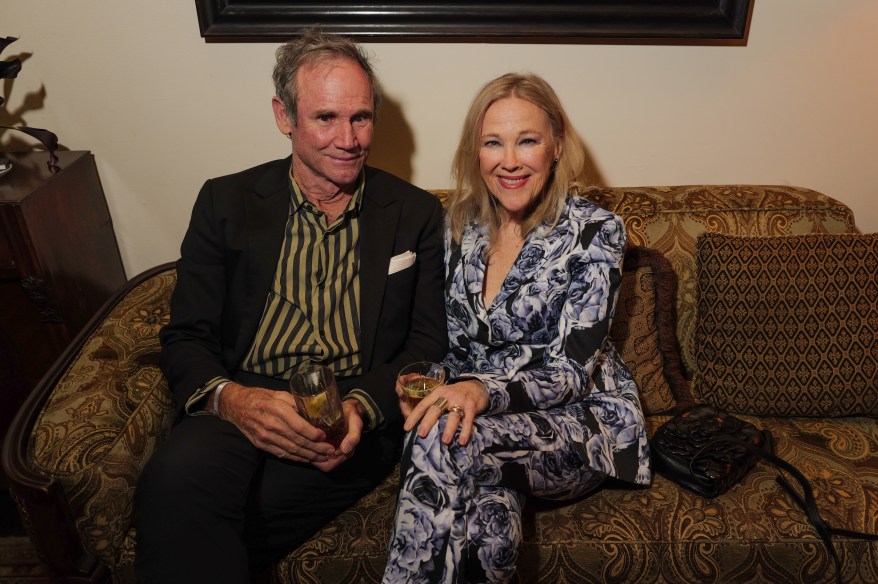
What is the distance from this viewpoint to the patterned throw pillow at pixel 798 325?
74.2 inches

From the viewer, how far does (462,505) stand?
4.52 feet

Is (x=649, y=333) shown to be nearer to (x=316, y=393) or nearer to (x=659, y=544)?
(x=659, y=544)

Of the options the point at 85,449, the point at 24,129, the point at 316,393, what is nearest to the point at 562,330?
the point at 316,393

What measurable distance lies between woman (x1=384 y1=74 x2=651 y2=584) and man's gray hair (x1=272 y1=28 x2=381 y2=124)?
329mm

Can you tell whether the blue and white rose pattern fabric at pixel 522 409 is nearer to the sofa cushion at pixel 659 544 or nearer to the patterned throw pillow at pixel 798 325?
the sofa cushion at pixel 659 544

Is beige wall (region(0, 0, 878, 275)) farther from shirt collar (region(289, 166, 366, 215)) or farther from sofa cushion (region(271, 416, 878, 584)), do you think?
sofa cushion (region(271, 416, 878, 584))

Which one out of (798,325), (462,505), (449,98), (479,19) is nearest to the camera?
(462,505)

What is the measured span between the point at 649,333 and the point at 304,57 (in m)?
1.21

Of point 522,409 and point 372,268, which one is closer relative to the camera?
point 522,409

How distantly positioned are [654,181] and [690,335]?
57 cm

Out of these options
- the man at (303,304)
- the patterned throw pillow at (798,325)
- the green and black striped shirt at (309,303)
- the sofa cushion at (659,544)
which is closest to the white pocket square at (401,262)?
the man at (303,304)

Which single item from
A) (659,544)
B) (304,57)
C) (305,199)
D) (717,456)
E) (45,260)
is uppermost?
(304,57)

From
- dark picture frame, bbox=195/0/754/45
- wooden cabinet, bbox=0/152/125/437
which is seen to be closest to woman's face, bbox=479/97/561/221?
dark picture frame, bbox=195/0/754/45

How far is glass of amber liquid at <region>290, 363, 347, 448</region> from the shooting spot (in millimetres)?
1421
